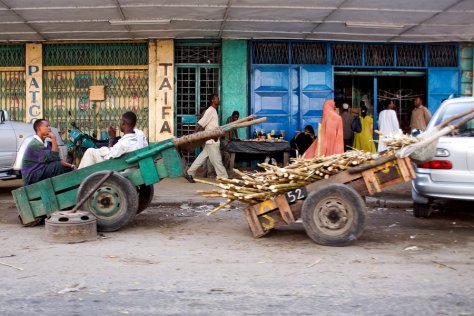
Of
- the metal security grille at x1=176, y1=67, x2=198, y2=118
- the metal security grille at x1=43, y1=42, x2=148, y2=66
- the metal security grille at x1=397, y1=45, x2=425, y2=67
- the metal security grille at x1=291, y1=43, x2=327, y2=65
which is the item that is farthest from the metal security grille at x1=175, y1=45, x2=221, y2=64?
the metal security grille at x1=397, y1=45, x2=425, y2=67

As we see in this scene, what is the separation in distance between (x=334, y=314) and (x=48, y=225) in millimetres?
3863

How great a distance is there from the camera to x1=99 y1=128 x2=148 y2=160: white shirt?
6.90m

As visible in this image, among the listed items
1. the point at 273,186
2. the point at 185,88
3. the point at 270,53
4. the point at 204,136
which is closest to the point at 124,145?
the point at 204,136

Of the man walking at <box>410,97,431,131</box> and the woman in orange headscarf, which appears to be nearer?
the woman in orange headscarf

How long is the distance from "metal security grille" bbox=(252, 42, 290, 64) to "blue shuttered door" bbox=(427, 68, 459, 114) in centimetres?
385

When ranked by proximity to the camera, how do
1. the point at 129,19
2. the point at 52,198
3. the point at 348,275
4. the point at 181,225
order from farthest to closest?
the point at 129,19 < the point at 181,225 < the point at 52,198 < the point at 348,275

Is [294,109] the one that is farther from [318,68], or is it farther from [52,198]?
[52,198]

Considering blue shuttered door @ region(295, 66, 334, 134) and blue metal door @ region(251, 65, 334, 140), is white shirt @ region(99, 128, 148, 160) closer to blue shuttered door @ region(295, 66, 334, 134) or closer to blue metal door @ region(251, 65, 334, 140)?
blue metal door @ region(251, 65, 334, 140)

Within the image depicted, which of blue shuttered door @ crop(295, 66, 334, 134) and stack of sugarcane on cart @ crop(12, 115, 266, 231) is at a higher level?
blue shuttered door @ crop(295, 66, 334, 134)

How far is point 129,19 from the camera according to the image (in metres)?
11.3

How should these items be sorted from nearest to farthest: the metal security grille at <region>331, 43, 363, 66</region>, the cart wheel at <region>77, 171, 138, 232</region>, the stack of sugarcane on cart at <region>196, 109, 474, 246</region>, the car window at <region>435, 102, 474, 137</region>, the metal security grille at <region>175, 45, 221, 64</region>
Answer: the stack of sugarcane on cart at <region>196, 109, 474, 246</region>
the cart wheel at <region>77, 171, 138, 232</region>
the car window at <region>435, 102, 474, 137</region>
the metal security grille at <region>175, 45, 221, 64</region>
the metal security grille at <region>331, 43, 363, 66</region>

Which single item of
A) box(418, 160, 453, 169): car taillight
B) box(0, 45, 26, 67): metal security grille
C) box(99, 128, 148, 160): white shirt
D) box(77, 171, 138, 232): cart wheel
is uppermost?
box(0, 45, 26, 67): metal security grille

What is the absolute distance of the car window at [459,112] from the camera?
24.2ft

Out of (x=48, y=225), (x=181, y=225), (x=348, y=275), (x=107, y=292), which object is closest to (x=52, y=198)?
(x=48, y=225)
